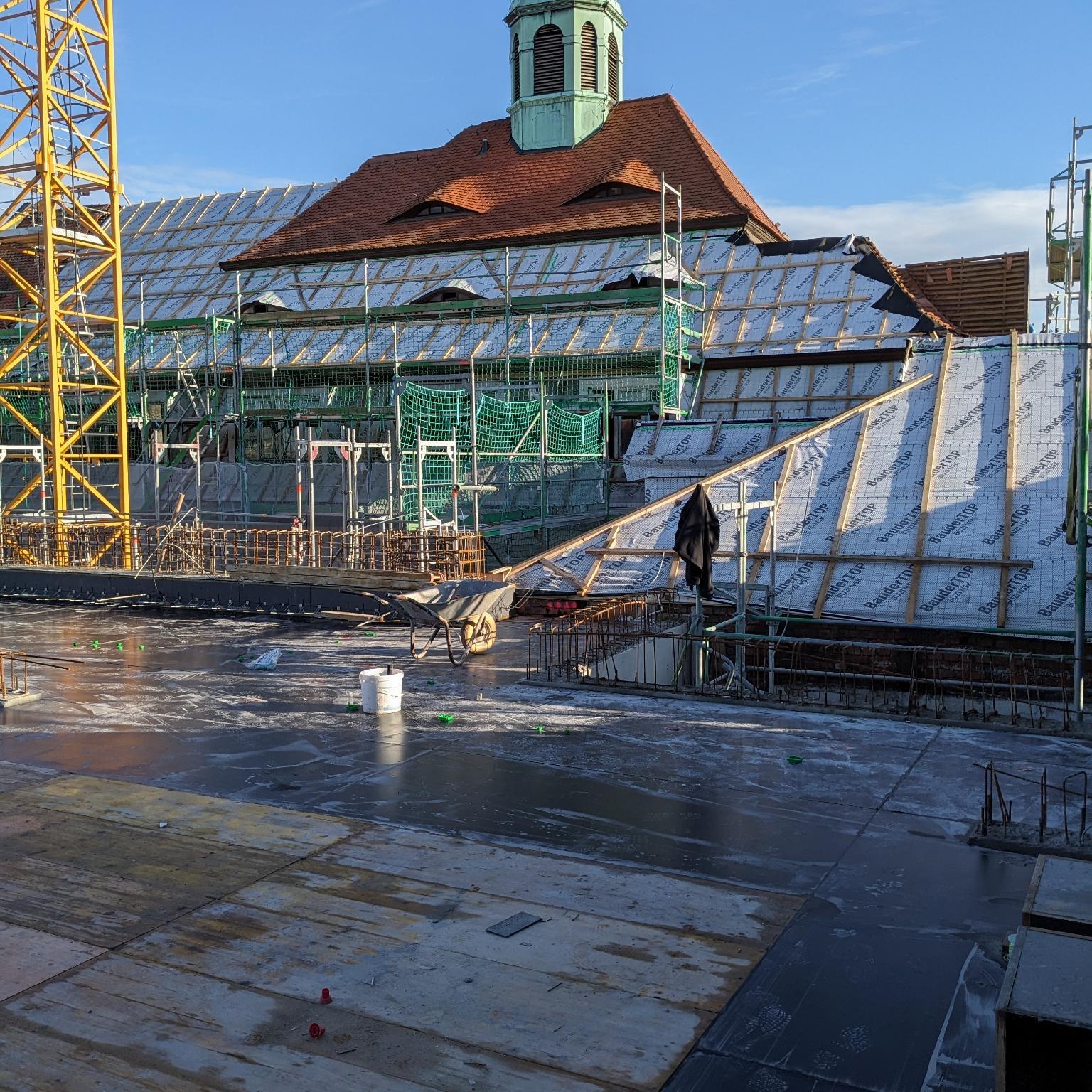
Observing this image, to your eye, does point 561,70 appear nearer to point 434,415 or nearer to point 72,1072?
point 434,415

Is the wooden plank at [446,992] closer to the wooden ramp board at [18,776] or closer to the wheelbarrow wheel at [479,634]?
the wooden ramp board at [18,776]

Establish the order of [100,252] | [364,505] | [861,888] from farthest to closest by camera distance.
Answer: [364,505]
[100,252]
[861,888]

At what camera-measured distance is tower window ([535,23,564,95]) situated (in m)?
46.9

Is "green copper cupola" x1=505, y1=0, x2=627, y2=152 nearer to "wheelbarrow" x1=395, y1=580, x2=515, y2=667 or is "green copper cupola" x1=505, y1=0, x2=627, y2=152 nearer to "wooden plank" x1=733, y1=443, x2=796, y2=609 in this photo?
"wooden plank" x1=733, y1=443, x2=796, y2=609

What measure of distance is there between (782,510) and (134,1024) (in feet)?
54.4

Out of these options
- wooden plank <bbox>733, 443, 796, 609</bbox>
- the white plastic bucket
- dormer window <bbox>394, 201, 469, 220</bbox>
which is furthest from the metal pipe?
dormer window <bbox>394, 201, 469, 220</bbox>

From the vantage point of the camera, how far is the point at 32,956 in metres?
6.99

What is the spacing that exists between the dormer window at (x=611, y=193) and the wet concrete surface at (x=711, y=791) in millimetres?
28919

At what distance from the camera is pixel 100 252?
101 ft

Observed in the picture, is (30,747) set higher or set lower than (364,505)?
lower

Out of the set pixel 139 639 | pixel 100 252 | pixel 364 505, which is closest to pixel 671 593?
pixel 139 639

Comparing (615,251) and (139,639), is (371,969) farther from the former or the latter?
(615,251)

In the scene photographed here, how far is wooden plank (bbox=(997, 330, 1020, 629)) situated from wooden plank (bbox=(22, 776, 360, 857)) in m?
11.0

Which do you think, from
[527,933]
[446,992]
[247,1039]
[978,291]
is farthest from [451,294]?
[247,1039]
